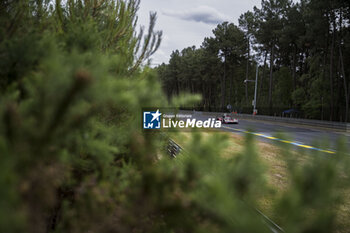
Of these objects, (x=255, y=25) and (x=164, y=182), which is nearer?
(x=164, y=182)

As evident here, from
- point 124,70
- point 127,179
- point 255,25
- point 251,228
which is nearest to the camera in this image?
point 251,228

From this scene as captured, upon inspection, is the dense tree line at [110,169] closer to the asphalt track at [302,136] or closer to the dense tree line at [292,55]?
the asphalt track at [302,136]

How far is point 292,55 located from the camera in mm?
54719

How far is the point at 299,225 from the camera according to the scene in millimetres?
930

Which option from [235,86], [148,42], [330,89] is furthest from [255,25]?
[148,42]

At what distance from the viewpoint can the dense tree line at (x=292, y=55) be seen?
31875 mm

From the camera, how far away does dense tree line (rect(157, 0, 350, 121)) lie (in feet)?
105

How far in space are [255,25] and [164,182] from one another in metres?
53.1

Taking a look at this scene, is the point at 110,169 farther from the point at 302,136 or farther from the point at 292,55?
the point at 292,55

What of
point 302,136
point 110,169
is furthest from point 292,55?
point 110,169

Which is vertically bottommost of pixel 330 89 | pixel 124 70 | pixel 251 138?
pixel 251 138

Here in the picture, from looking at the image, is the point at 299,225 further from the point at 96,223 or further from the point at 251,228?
the point at 96,223

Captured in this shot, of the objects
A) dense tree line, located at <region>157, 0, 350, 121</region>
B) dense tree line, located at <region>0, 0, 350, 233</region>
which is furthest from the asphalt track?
dense tree line, located at <region>157, 0, 350, 121</region>

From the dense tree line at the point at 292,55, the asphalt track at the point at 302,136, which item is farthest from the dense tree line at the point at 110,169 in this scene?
the dense tree line at the point at 292,55
